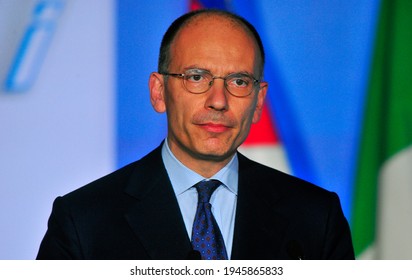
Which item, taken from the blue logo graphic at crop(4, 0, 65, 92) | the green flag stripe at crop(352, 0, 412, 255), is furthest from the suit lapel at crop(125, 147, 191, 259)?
the green flag stripe at crop(352, 0, 412, 255)

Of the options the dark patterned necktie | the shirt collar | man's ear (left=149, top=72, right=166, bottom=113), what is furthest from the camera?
man's ear (left=149, top=72, right=166, bottom=113)

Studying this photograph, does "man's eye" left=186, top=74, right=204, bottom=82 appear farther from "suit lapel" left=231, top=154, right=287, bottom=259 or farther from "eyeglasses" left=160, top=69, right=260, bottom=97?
"suit lapel" left=231, top=154, right=287, bottom=259

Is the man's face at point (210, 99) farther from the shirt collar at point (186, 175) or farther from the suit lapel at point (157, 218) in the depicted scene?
the suit lapel at point (157, 218)

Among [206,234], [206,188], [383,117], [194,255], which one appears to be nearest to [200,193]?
[206,188]

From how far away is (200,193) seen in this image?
8.10 feet

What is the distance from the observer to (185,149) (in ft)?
8.20

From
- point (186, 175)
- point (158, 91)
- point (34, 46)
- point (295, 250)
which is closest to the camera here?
point (295, 250)

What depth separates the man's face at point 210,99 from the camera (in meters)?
2.42

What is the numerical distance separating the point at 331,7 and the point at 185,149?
115cm

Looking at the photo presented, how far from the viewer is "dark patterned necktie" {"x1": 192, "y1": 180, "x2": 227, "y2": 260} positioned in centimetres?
238

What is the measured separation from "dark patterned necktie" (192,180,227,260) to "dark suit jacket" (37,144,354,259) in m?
0.04

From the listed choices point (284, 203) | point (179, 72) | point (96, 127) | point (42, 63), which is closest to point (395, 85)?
point (284, 203)

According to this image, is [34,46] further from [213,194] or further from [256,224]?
[256,224]

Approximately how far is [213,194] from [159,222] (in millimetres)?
236
